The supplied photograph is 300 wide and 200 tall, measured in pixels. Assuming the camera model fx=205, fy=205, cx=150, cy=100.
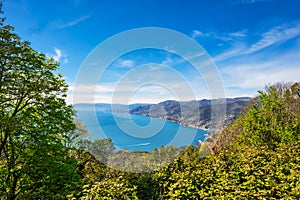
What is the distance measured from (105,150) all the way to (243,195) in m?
10.3

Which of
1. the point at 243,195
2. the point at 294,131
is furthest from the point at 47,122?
the point at 294,131

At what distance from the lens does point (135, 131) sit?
871 cm

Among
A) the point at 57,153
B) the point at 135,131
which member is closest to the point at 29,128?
A: the point at 57,153

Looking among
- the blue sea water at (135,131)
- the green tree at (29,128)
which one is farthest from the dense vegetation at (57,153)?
the blue sea water at (135,131)

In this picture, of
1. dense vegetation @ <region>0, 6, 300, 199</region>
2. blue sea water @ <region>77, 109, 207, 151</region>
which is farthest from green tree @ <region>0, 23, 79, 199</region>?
blue sea water @ <region>77, 109, 207, 151</region>

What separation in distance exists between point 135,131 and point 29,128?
17.3ft

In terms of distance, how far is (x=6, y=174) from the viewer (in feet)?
31.9

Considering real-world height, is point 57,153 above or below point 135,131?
below

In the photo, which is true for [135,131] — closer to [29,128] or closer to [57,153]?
[57,153]

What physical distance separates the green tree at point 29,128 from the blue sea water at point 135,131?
8.09 feet

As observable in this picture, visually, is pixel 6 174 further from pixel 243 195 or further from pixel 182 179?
pixel 243 195

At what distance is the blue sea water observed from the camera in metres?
8.70

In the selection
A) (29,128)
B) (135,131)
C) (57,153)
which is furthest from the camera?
(57,153)

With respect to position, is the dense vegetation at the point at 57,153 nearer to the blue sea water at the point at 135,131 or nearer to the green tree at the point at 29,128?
the green tree at the point at 29,128
